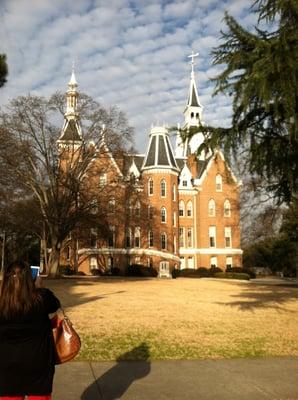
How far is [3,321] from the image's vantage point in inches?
168

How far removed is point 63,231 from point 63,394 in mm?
37334

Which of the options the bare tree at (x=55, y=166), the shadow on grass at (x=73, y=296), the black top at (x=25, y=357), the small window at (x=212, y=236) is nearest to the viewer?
the black top at (x=25, y=357)

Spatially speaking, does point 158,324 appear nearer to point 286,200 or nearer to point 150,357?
point 150,357

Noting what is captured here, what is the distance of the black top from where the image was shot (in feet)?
13.8

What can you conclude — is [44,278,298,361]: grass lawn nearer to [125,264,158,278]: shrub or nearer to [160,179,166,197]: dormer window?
[125,264,158,278]: shrub

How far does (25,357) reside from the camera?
166 inches

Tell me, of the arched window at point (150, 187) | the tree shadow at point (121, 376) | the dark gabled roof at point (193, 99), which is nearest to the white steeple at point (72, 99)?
the arched window at point (150, 187)

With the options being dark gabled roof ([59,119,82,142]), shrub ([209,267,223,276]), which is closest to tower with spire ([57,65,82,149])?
dark gabled roof ([59,119,82,142])

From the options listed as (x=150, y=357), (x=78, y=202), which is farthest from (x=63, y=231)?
(x=150, y=357)

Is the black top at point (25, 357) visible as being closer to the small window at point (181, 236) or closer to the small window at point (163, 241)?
the small window at point (163, 241)

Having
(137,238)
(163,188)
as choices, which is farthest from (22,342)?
(163,188)

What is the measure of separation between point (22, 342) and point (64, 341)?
1.35 ft

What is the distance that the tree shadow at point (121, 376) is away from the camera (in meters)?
6.74

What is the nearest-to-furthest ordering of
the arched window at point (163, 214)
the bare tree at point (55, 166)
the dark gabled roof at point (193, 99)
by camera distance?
the bare tree at point (55, 166) → the arched window at point (163, 214) → the dark gabled roof at point (193, 99)
